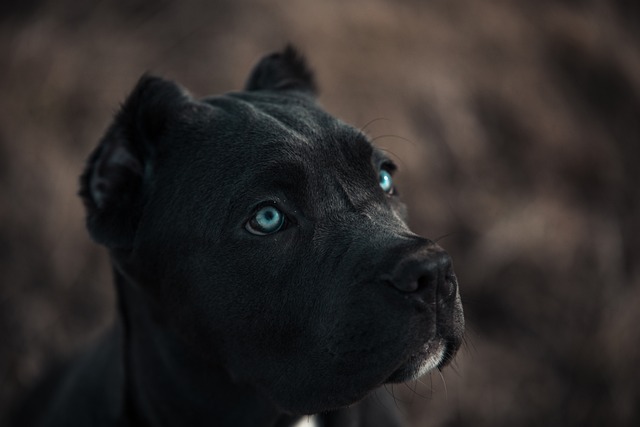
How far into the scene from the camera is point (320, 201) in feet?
7.57

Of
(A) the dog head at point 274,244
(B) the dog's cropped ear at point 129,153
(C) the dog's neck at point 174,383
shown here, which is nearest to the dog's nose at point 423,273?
(A) the dog head at point 274,244

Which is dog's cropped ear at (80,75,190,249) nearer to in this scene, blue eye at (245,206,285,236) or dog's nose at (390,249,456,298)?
blue eye at (245,206,285,236)

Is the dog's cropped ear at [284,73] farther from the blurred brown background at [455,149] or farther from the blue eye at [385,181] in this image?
the blurred brown background at [455,149]

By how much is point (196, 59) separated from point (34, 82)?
1.37m

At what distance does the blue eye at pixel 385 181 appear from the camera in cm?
260

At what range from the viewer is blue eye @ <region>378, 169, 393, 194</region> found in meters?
2.60

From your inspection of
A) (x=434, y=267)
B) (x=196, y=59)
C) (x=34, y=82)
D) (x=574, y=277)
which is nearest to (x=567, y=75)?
(x=574, y=277)

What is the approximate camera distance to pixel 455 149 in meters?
6.03

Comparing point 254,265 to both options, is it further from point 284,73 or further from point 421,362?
point 284,73

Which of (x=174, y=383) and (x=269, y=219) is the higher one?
(x=269, y=219)

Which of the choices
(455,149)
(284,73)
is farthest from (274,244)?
(455,149)

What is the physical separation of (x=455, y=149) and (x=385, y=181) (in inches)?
140

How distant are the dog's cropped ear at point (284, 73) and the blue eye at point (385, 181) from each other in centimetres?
71

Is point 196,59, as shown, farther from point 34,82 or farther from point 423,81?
point 423,81
